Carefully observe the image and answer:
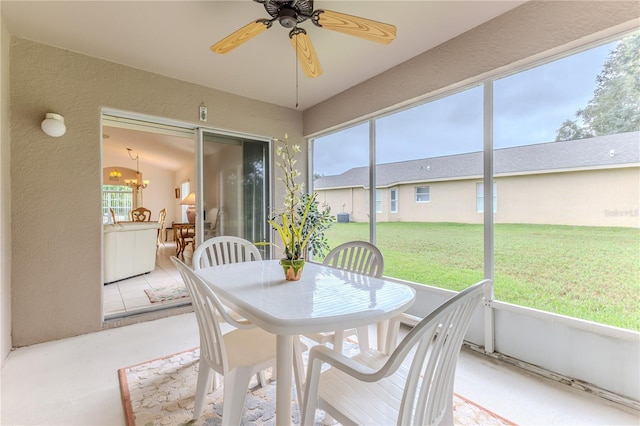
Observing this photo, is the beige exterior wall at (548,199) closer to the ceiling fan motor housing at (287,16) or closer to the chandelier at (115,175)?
the ceiling fan motor housing at (287,16)

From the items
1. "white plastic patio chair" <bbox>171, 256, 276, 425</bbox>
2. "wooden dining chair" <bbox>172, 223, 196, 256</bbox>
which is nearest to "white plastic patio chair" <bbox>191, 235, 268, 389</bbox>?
"white plastic patio chair" <bbox>171, 256, 276, 425</bbox>

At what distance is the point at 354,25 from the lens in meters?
1.60

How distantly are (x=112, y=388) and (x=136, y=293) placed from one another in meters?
2.25

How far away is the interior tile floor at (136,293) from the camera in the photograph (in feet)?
10.1

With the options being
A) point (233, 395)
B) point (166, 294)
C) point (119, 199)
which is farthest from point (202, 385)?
point (119, 199)

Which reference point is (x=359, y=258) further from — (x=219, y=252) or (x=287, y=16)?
(x=287, y=16)

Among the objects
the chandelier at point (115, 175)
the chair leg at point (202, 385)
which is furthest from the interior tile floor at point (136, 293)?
the chandelier at point (115, 175)

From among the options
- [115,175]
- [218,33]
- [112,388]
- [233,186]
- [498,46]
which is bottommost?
[112,388]

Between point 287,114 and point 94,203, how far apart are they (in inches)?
102

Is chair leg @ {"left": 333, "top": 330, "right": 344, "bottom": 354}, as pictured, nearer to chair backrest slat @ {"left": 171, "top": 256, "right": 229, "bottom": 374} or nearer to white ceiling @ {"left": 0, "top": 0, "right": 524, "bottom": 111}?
chair backrest slat @ {"left": 171, "top": 256, "right": 229, "bottom": 374}

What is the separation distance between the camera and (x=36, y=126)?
2408 mm

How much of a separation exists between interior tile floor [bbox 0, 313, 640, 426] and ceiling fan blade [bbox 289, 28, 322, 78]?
2.39 m

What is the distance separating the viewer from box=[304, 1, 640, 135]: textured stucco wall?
5.62 ft

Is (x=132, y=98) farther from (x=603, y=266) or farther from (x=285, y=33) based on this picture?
(x=603, y=266)
